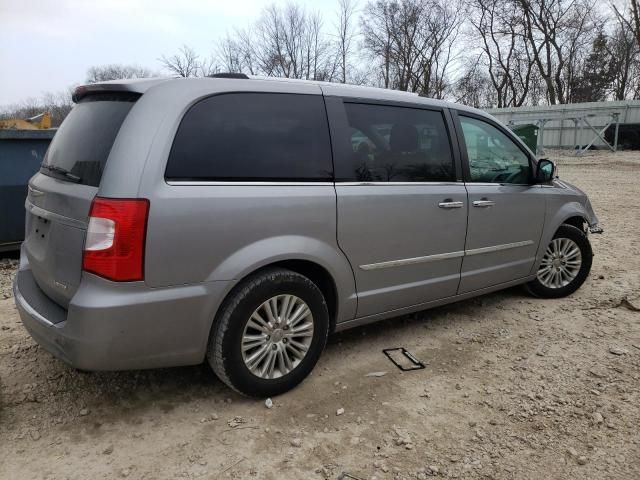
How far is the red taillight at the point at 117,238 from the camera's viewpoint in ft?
7.50

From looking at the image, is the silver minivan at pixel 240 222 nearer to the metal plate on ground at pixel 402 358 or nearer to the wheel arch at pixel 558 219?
the metal plate on ground at pixel 402 358

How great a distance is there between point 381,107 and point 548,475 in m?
2.34

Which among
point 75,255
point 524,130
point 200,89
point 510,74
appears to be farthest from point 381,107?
point 510,74

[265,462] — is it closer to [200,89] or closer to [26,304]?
[26,304]

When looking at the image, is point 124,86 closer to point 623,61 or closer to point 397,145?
point 397,145

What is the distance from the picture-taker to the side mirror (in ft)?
13.9

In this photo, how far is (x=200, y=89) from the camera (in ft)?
8.53

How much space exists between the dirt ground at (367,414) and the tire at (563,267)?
2.22ft

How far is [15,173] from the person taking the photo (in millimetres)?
5785

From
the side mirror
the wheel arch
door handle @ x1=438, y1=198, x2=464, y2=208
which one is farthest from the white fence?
door handle @ x1=438, y1=198, x2=464, y2=208

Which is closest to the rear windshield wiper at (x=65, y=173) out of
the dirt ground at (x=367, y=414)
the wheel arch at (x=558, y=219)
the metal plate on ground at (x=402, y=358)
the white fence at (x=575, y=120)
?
the dirt ground at (x=367, y=414)

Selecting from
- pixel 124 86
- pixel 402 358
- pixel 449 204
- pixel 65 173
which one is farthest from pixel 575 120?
pixel 65 173

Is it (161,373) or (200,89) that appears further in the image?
(161,373)

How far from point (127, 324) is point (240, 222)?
73 centimetres
